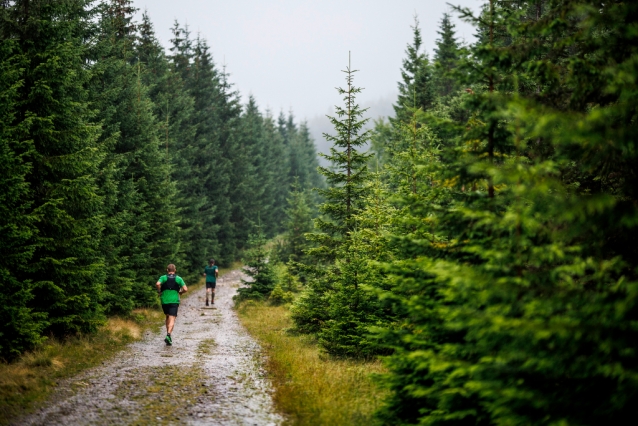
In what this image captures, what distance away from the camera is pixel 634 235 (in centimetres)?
532

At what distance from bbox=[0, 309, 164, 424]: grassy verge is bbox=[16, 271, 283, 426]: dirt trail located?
370 mm

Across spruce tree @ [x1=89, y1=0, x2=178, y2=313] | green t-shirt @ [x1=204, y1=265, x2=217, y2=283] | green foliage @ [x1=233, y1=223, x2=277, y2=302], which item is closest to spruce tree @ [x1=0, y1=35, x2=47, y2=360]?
spruce tree @ [x1=89, y1=0, x2=178, y2=313]

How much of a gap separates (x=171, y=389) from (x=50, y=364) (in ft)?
11.9

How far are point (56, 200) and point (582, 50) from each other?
42.5 feet

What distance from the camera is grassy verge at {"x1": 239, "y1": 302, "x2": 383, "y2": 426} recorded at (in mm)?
7371

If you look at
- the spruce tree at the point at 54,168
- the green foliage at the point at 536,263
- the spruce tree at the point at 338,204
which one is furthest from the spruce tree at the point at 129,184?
the green foliage at the point at 536,263

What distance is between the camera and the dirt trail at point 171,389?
23.5 feet

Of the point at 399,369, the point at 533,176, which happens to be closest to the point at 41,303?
the point at 399,369

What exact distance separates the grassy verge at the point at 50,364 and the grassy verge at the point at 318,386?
15.7ft

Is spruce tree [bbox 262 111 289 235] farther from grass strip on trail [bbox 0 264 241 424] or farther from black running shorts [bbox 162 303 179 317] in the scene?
black running shorts [bbox 162 303 179 317]

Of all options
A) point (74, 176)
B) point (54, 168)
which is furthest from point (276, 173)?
point (54, 168)

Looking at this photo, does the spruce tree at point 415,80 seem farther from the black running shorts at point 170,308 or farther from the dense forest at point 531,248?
the dense forest at point 531,248

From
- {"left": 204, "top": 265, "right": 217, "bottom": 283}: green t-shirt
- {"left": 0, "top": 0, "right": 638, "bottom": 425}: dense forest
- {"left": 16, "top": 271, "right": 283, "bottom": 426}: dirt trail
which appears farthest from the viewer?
{"left": 204, "top": 265, "right": 217, "bottom": 283}: green t-shirt

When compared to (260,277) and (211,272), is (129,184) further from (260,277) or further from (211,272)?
(260,277)
